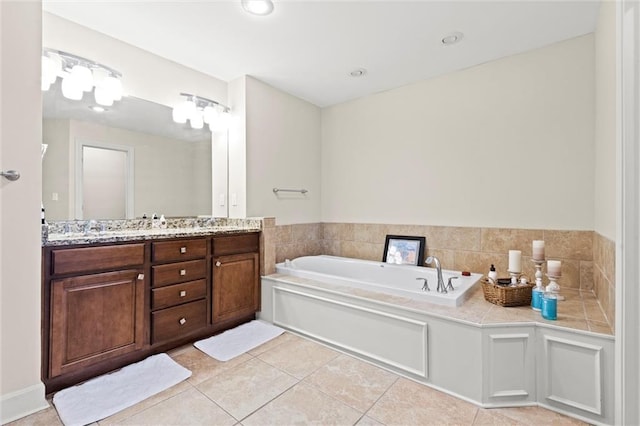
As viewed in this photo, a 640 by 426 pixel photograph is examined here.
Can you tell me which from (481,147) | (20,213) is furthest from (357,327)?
(20,213)

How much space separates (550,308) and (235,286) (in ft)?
7.66

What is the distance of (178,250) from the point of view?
2293 millimetres

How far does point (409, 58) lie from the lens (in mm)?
2627

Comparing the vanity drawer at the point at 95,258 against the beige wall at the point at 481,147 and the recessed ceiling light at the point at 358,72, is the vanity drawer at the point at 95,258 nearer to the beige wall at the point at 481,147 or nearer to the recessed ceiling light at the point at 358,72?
the beige wall at the point at 481,147

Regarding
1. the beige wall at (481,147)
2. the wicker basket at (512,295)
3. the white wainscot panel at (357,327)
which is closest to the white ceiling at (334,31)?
the beige wall at (481,147)

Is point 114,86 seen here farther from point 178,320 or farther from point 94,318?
point 178,320

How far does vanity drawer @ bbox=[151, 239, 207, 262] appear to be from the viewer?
7.12 ft

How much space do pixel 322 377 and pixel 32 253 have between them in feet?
A: 6.03

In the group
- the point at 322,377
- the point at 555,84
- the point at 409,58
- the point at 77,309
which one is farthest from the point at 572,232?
the point at 77,309

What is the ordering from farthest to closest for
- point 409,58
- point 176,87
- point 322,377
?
point 176,87 < point 409,58 < point 322,377

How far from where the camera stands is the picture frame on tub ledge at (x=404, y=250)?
3.02 m

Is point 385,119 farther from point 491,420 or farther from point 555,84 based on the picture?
point 491,420

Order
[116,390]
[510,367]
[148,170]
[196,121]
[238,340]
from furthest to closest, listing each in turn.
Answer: [196,121] < [148,170] < [238,340] < [116,390] < [510,367]

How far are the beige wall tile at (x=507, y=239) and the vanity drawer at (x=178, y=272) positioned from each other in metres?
2.48
